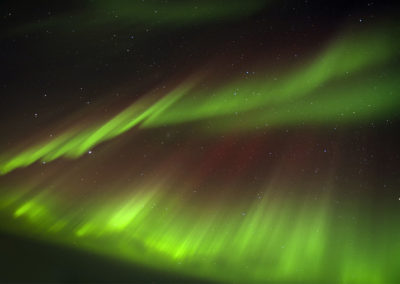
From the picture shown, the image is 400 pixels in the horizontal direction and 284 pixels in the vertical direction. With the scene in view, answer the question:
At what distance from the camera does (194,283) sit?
75cm

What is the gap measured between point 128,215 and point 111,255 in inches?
→ 4.2

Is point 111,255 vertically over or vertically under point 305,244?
under

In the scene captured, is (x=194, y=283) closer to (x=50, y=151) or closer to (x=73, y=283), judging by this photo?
(x=73, y=283)

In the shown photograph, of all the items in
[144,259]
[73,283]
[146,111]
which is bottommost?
[73,283]

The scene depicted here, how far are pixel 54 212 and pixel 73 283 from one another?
173 millimetres

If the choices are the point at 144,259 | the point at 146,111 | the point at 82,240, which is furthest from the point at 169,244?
the point at 146,111

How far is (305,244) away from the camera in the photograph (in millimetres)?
767

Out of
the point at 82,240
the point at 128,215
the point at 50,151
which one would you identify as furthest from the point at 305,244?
the point at 50,151

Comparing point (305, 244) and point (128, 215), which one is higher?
point (305, 244)

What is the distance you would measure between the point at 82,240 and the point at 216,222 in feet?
1.09

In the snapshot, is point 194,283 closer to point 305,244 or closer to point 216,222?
point 216,222

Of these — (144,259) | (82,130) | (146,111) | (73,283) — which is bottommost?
(73,283)

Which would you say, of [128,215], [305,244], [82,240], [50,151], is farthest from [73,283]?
[305,244]

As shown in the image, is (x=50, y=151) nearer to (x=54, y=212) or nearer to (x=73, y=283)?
(x=54, y=212)
